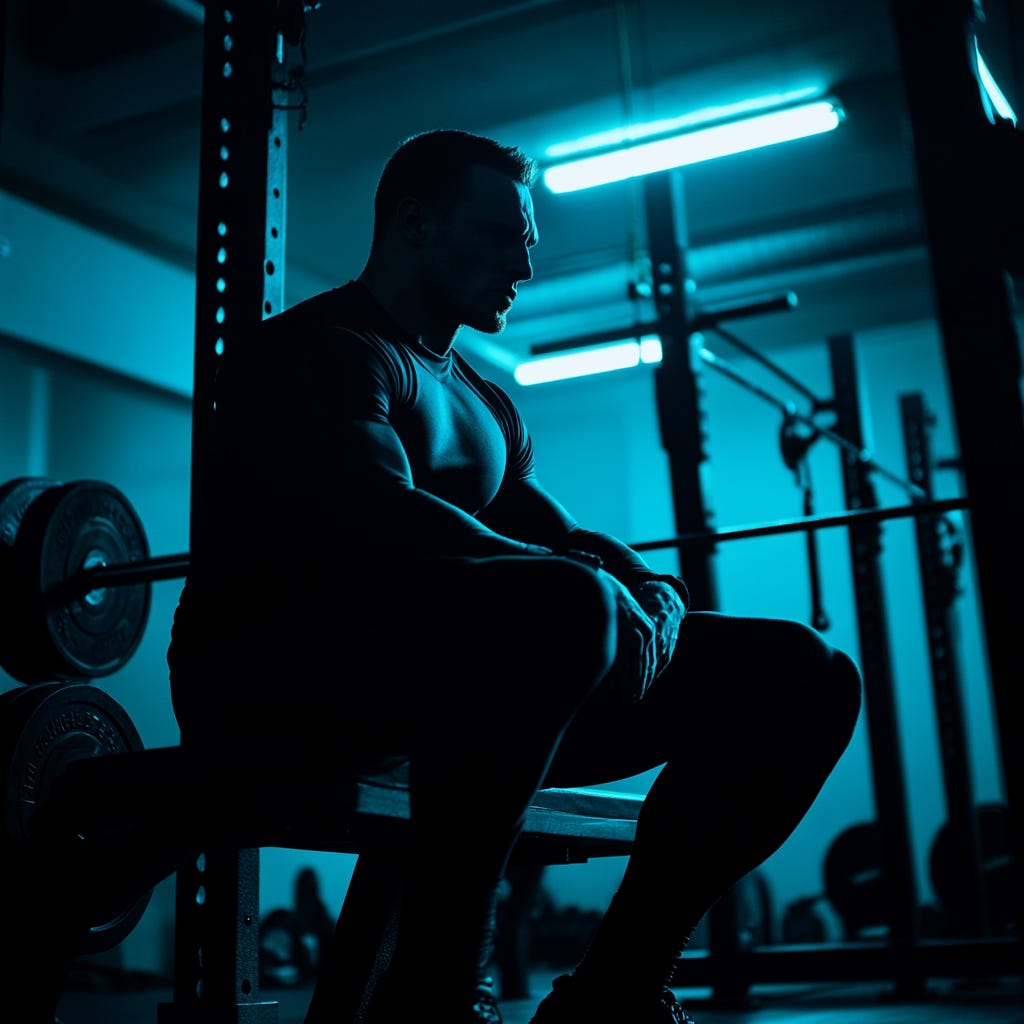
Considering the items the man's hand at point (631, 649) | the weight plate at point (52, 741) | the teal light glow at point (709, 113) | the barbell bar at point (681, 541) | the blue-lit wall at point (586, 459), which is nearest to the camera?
the man's hand at point (631, 649)

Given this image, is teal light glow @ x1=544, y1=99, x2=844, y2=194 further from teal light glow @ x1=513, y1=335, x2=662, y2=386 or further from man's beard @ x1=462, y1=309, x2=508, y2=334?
man's beard @ x1=462, y1=309, x2=508, y2=334

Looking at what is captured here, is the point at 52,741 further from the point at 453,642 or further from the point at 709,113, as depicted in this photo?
the point at 709,113

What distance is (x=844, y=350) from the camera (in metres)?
4.73

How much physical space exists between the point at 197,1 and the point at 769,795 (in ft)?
14.6

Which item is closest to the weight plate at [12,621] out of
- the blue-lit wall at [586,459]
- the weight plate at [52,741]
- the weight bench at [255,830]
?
the weight plate at [52,741]

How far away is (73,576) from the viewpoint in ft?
8.43

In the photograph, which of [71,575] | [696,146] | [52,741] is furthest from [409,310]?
[696,146]

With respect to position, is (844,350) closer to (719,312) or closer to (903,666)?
(719,312)

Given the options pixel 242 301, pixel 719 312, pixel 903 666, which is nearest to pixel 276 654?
pixel 242 301

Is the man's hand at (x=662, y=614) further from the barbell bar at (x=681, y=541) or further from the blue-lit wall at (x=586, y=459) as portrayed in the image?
the blue-lit wall at (x=586, y=459)

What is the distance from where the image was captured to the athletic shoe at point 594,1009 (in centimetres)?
128

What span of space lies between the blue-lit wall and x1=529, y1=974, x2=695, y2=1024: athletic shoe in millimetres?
4733

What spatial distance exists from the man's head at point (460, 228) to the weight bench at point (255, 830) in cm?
55

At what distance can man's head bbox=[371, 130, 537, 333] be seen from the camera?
1507 mm
